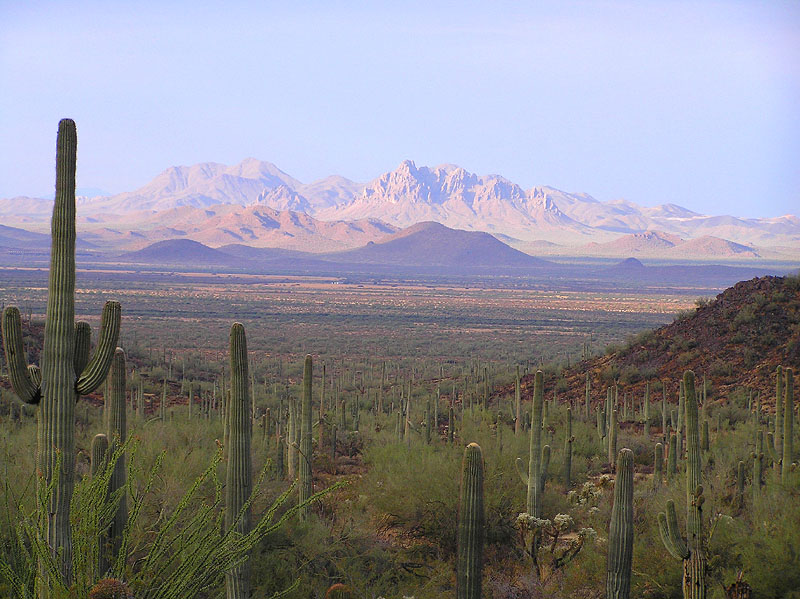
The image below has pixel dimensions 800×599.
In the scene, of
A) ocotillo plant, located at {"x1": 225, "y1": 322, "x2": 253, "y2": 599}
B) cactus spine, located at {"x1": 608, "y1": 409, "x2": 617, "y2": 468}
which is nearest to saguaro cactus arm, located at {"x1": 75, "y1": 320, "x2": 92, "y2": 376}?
ocotillo plant, located at {"x1": 225, "y1": 322, "x2": 253, "y2": 599}

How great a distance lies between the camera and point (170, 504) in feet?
32.7

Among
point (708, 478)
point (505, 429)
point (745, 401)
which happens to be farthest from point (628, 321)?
point (708, 478)

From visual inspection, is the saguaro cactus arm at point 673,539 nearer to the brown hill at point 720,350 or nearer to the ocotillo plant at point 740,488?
the ocotillo plant at point 740,488

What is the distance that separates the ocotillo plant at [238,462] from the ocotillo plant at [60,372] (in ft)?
5.71

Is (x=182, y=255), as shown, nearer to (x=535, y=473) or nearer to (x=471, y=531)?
(x=535, y=473)

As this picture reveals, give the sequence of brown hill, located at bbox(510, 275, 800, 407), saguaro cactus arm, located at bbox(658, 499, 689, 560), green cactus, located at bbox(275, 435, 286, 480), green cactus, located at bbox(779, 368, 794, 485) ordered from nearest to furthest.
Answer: saguaro cactus arm, located at bbox(658, 499, 689, 560)
green cactus, located at bbox(779, 368, 794, 485)
green cactus, located at bbox(275, 435, 286, 480)
brown hill, located at bbox(510, 275, 800, 407)

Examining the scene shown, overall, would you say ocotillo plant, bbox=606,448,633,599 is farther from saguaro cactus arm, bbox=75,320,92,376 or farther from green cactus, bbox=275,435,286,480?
green cactus, bbox=275,435,286,480

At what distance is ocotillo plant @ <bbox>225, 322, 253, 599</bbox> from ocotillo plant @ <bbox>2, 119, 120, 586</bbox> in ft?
5.71

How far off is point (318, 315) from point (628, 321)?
89.9ft

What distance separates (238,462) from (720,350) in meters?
23.6

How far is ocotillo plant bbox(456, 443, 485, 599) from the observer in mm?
6988

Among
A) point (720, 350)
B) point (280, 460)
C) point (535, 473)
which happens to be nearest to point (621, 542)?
point (535, 473)

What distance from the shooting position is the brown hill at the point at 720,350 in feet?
83.0

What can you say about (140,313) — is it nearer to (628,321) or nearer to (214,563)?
(628,321)
